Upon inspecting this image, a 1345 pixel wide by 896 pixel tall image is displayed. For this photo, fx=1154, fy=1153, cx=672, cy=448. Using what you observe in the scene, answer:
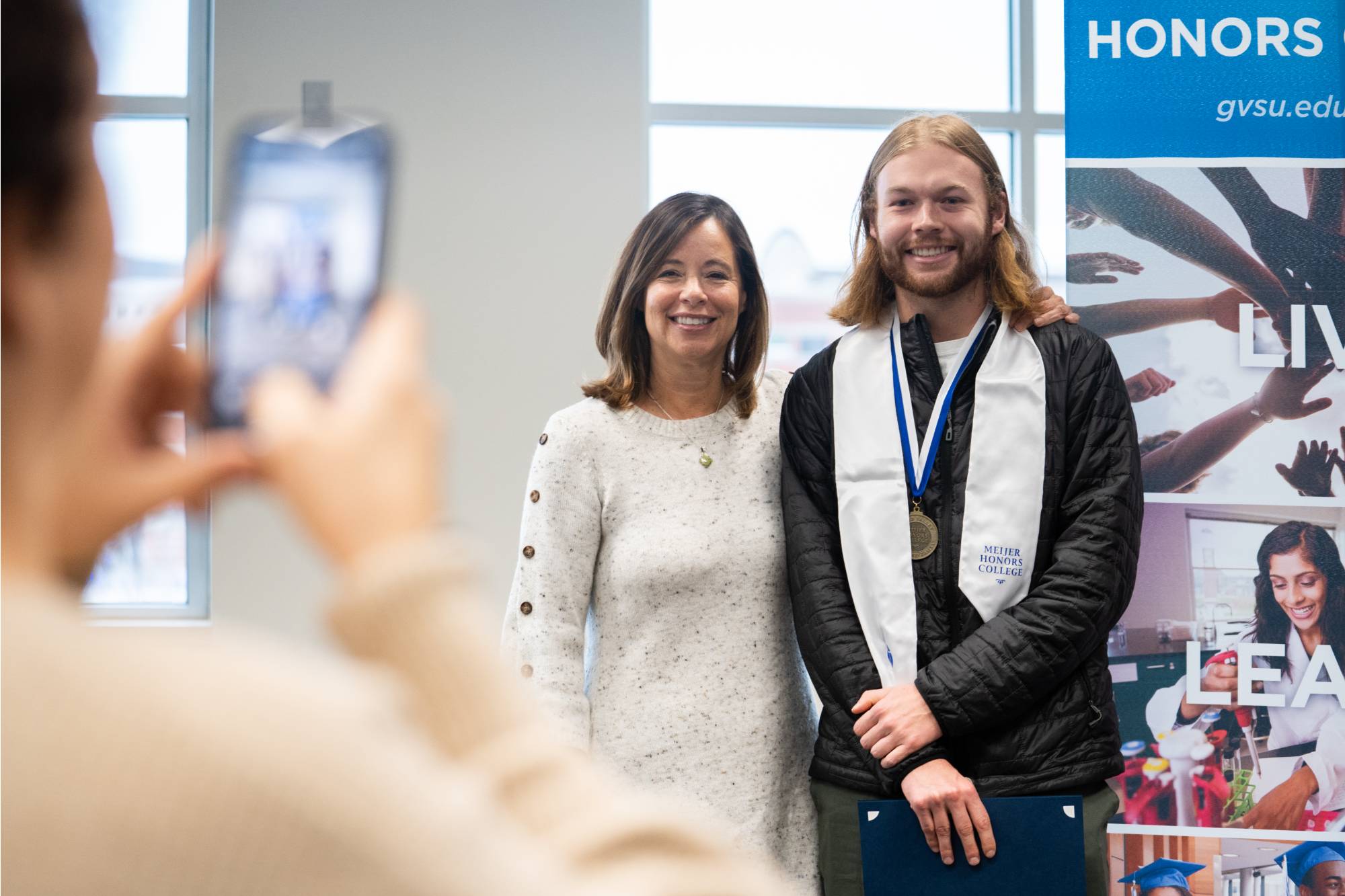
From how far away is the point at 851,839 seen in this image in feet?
6.61

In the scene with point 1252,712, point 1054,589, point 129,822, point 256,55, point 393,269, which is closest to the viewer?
point 129,822

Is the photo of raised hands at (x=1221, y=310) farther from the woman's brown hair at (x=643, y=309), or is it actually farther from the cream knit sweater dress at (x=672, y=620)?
the cream knit sweater dress at (x=672, y=620)

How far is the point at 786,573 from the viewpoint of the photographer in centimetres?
215

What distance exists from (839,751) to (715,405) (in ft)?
2.27

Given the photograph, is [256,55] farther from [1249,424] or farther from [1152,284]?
[1249,424]

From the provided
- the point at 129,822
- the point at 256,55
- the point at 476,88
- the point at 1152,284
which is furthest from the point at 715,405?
the point at 256,55

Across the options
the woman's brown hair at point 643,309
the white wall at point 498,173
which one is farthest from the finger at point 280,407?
the white wall at point 498,173

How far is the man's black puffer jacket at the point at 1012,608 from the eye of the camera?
6.38ft

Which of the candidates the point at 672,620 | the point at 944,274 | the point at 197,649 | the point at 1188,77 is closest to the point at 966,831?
the point at 672,620

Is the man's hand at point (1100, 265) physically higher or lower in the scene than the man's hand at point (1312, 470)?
higher

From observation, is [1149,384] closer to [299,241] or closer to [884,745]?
[884,745]

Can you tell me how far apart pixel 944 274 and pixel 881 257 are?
0.14m

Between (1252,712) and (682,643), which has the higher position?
(682,643)

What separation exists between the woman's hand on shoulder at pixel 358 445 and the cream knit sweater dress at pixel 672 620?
1636mm
